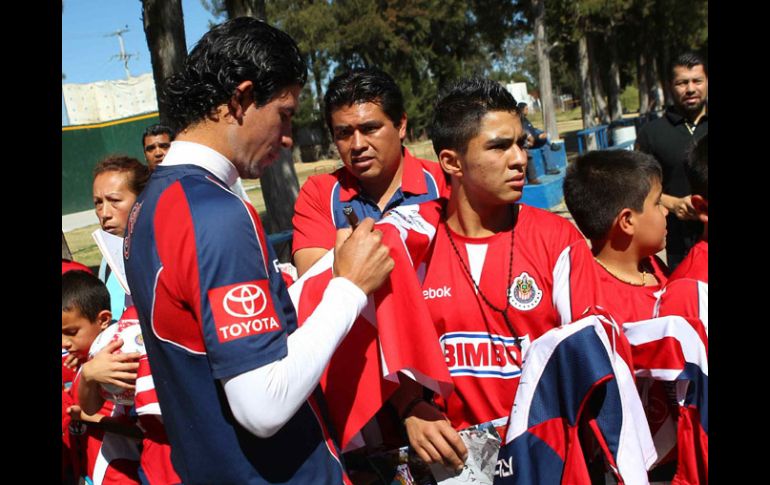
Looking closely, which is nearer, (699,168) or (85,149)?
(699,168)

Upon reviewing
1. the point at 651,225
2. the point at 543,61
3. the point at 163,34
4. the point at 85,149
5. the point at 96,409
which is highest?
the point at 543,61

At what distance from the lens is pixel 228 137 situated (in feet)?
5.75

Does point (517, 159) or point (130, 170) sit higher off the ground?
point (130, 170)

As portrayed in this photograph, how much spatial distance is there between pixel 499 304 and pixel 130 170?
6.95ft

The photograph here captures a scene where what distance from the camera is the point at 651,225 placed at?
9.16 feet

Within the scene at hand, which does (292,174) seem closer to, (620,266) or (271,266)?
(620,266)

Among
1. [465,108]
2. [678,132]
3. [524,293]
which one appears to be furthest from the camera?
[678,132]

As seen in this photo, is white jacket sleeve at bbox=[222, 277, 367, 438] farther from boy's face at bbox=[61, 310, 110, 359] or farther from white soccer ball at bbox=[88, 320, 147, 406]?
boy's face at bbox=[61, 310, 110, 359]

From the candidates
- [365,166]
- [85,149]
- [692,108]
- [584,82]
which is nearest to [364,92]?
[365,166]

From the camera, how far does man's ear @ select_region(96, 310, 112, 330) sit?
309cm

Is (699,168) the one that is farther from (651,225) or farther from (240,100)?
(240,100)

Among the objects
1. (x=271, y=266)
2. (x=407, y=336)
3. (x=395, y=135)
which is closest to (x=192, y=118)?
(x=271, y=266)

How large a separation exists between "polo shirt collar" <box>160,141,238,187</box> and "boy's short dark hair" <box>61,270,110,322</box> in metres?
1.58

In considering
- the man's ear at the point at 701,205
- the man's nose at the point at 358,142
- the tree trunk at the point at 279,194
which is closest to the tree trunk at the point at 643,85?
the tree trunk at the point at 279,194
